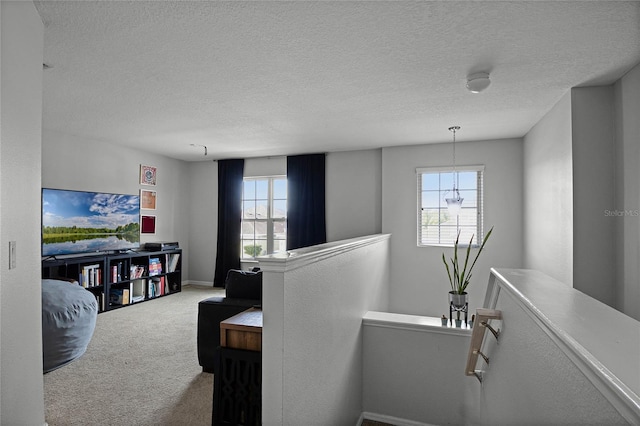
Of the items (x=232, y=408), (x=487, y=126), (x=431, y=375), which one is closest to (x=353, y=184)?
(x=487, y=126)

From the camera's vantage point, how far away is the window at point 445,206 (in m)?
5.14

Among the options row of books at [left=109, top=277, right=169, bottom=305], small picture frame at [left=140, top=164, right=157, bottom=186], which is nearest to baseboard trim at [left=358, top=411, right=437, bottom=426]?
row of books at [left=109, top=277, right=169, bottom=305]

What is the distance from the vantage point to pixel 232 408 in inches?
77.4

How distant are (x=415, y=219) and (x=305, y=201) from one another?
6.53ft

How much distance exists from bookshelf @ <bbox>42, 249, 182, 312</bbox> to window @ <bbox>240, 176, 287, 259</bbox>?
53.5 inches

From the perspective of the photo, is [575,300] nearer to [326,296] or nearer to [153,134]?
[326,296]

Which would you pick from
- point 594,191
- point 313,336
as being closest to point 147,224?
point 313,336

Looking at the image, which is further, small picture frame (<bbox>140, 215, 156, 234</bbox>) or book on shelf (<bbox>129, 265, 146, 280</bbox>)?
small picture frame (<bbox>140, 215, 156, 234</bbox>)

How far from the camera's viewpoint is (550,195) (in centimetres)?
363

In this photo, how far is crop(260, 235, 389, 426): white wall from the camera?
4.89ft

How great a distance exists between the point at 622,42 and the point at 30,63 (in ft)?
11.7

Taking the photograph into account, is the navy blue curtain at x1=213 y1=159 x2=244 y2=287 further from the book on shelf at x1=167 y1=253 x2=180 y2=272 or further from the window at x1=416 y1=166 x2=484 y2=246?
the window at x1=416 y1=166 x2=484 y2=246

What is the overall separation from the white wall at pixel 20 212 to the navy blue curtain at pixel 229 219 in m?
4.81

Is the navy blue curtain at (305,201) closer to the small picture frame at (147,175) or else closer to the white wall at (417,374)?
the small picture frame at (147,175)
